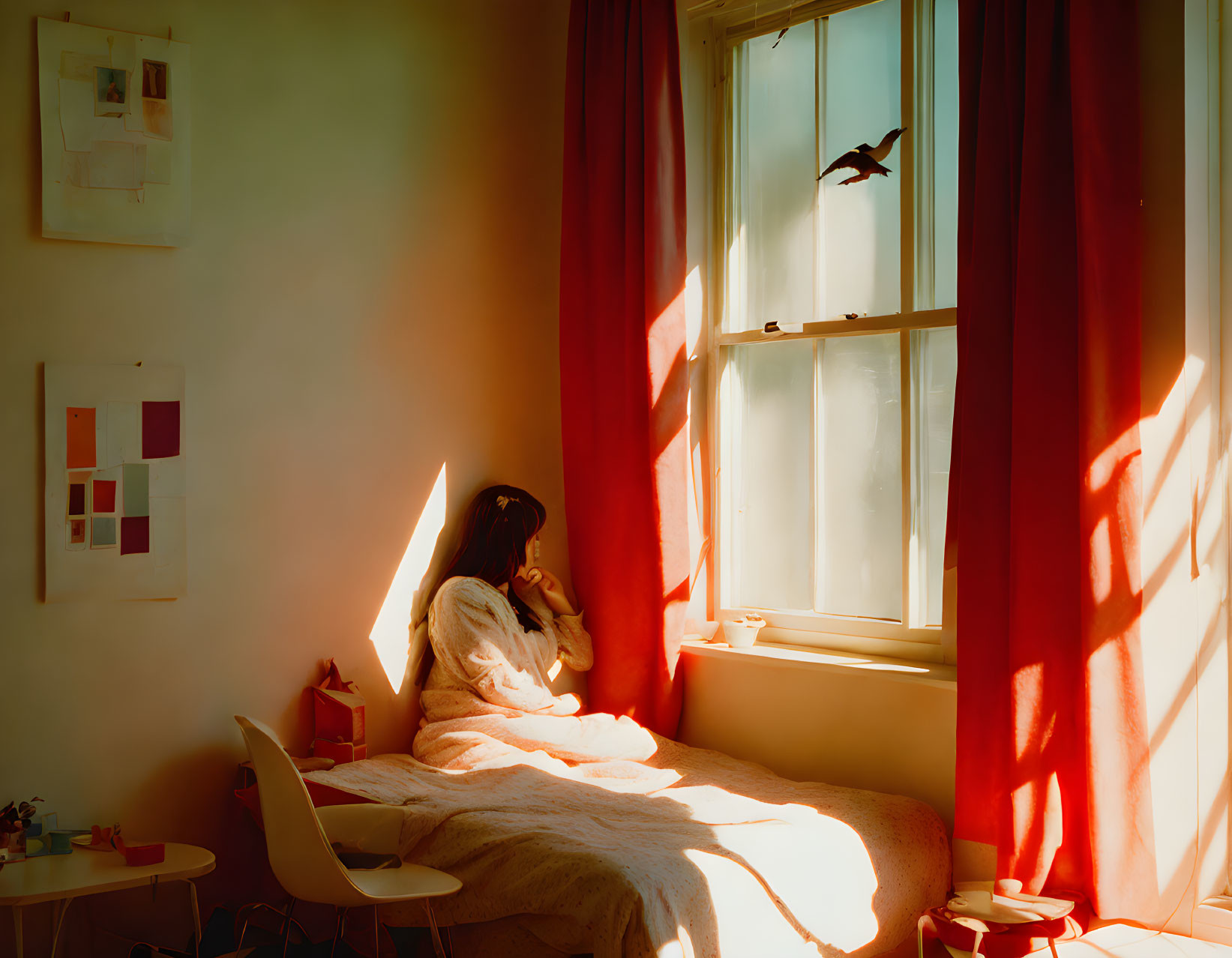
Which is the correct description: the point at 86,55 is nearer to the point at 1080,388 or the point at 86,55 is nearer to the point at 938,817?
the point at 1080,388

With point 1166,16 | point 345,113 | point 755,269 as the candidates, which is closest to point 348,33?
point 345,113

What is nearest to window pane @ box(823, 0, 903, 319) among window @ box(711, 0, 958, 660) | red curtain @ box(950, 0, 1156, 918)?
window @ box(711, 0, 958, 660)

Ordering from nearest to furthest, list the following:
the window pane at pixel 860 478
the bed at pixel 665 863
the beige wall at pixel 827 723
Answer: the bed at pixel 665 863
the beige wall at pixel 827 723
the window pane at pixel 860 478

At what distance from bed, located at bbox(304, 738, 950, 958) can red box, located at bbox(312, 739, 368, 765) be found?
0.30 ft

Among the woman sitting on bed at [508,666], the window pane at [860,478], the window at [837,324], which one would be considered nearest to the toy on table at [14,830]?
the woman sitting on bed at [508,666]

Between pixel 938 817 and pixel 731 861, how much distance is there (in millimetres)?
775

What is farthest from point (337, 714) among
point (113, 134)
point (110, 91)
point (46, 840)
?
point (110, 91)

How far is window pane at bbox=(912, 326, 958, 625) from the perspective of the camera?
3.00 meters

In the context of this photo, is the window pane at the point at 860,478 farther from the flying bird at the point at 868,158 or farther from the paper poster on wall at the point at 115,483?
the paper poster on wall at the point at 115,483

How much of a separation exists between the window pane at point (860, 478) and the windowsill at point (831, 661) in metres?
0.15

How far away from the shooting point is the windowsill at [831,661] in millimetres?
2844

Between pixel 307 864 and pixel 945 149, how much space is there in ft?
8.60

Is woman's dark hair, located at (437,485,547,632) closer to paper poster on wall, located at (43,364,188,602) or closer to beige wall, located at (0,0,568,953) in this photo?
beige wall, located at (0,0,568,953)

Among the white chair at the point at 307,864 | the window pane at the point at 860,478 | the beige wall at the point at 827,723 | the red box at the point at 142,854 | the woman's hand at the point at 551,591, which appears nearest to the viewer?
the white chair at the point at 307,864
